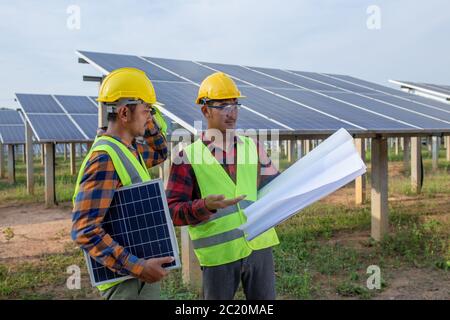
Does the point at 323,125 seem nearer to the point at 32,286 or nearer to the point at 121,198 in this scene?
the point at 121,198

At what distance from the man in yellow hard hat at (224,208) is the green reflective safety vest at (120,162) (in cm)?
56

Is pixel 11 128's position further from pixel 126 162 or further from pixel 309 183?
pixel 309 183

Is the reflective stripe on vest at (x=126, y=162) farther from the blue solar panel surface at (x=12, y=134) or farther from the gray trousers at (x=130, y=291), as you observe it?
the blue solar panel surface at (x=12, y=134)

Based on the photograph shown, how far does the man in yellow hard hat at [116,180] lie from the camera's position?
2.09 m

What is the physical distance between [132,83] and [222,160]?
888 millimetres

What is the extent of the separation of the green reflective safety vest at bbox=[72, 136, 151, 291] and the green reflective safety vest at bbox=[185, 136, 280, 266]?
0.65 metres

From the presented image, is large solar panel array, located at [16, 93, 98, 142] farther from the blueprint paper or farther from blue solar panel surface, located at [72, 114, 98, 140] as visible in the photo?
the blueprint paper

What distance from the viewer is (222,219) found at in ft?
9.46

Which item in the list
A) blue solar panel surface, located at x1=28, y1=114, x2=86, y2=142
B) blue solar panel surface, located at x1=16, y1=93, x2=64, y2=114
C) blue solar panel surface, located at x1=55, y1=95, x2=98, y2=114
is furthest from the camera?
blue solar panel surface, located at x1=55, y1=95, x2=98, y2=114

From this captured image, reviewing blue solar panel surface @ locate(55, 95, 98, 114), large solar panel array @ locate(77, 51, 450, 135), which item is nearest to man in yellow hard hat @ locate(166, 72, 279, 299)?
large solar panel array @ locate(77, 51, 450, 135)

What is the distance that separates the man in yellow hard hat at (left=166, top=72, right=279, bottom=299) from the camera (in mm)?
2881

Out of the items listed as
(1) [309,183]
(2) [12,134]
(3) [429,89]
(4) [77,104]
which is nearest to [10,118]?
(2) [12,134]

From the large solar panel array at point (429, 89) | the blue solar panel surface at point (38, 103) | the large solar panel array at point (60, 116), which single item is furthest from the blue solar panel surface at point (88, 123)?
the large solar panel array at point (429, 89)
